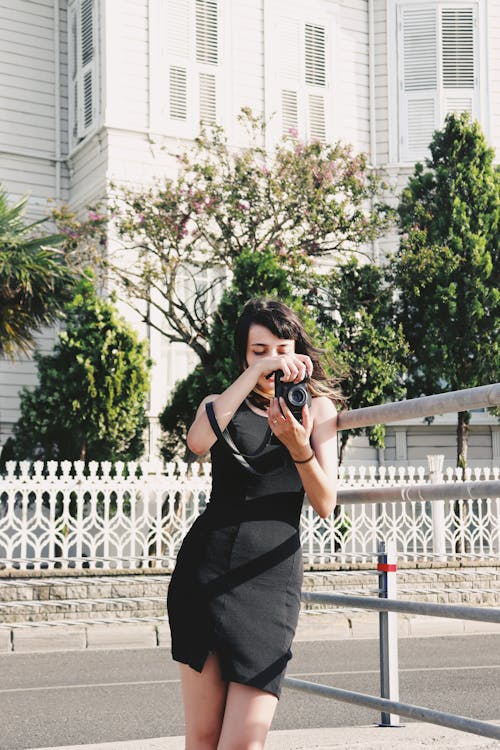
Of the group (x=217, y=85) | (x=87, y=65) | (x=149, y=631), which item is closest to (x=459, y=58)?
(x=217, y=85)

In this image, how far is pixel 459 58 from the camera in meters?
23.7

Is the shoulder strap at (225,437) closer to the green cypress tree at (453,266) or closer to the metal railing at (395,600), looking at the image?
the metal railing at (395,600)

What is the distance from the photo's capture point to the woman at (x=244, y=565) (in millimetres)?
2691

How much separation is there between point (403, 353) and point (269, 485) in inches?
619

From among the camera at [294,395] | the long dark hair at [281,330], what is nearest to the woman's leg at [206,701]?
the camera at [294,395]

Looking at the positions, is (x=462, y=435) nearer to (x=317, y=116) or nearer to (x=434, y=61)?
(x=317, y=116)

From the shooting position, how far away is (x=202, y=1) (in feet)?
69.8

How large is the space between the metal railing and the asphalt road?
2.91 meters

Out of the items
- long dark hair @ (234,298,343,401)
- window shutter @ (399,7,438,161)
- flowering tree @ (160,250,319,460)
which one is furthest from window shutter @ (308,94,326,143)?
long dark hair @ (234,298,343,401)

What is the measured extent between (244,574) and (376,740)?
1125mm

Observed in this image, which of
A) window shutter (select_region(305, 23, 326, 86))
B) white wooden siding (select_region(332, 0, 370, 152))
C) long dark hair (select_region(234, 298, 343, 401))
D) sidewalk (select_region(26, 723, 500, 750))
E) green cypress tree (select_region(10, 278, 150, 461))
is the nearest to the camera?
long dark hair (select_region(234, 298, 343, 401))

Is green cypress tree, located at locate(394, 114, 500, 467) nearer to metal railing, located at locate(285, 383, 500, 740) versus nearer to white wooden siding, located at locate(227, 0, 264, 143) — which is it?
white wooden siding, located at locate(227, 0, 264, 143)

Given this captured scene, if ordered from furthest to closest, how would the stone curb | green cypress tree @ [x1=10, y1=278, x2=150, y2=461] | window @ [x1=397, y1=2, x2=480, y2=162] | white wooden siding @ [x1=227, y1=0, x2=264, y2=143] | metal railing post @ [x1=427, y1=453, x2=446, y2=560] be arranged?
1. window @ [x1=397, y1=2, x2=480, y2=162]
2. white wooden siding @ [x1=227, y1=0, x2=264, y2=143]
3. green cypress tree @ [x1=10, y1=278, x2=150, y2=461]
4. metal railing post @ [x1=427, y1=453, x2=446, y2=560]
5. the stone curb

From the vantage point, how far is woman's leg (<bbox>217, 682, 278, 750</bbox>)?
105 inches
